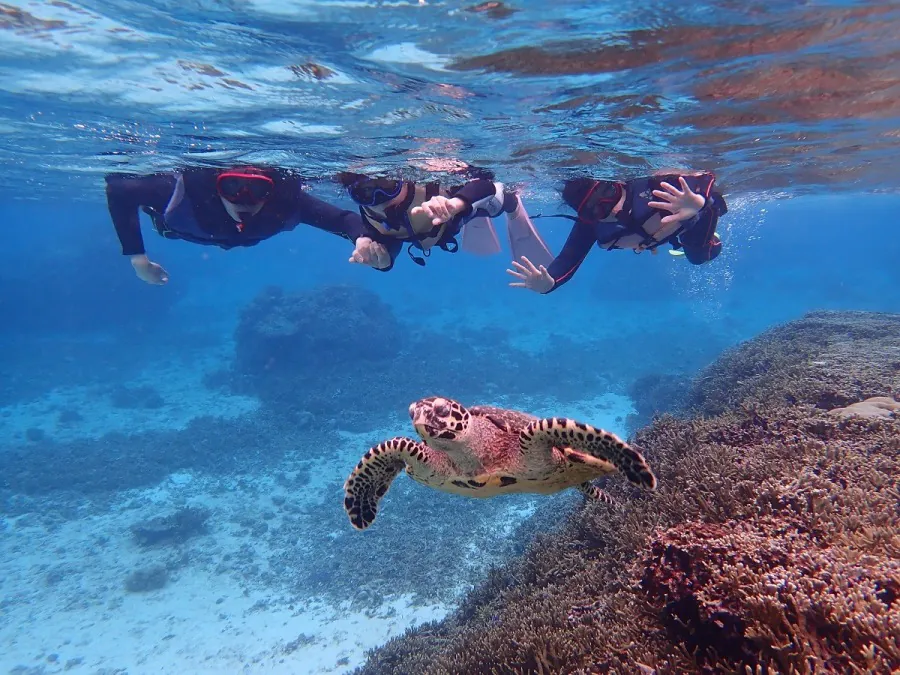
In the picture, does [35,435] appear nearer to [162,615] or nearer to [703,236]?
[162,615]

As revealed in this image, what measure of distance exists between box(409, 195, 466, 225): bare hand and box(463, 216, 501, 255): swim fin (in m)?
4.74

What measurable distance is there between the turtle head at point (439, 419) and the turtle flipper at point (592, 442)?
57 centimetres

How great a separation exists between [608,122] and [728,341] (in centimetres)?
2587

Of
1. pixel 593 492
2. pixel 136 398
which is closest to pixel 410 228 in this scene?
pixel 593 492

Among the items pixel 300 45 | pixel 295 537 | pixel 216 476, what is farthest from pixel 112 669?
pixel 300 45

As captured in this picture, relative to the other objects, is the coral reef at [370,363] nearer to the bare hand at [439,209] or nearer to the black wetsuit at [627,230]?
the black wetsuit at [627,230]

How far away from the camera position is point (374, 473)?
462 cm

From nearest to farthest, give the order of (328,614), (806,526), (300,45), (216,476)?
(806,526) → (300,45) → (328,614) → (216,476)

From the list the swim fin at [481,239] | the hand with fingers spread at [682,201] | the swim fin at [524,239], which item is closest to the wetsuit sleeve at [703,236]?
the hand with fingers spread at [682,201]

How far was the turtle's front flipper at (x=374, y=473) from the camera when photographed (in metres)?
4.20

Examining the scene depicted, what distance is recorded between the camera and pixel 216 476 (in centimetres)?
1691

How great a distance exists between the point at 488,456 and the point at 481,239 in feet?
27.3

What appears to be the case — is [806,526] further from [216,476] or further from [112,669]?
[216,476]

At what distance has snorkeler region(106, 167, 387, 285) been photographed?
24.0ft
